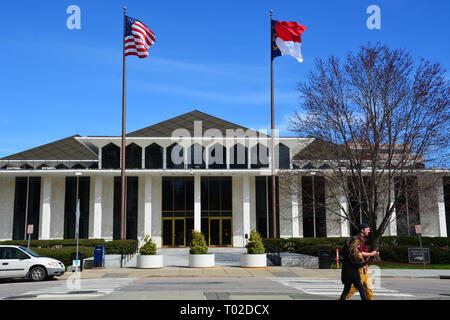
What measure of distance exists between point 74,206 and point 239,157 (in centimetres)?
1657

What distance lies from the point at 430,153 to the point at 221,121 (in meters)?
25.1

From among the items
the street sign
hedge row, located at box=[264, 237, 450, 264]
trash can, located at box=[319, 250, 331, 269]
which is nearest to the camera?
trash can, located at box=[319, 250, 331, 269]

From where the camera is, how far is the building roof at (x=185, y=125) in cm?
4400

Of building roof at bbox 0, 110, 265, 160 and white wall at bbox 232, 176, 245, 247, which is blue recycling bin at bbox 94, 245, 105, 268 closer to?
white wall at bbox 232, 176, 245, 247

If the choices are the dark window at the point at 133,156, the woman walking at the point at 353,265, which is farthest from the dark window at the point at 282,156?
the woman walking at the point at 353,265

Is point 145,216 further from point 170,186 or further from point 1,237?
point 1,237

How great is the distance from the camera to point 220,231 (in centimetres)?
4203

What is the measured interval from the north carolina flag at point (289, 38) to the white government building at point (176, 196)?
11.9 m

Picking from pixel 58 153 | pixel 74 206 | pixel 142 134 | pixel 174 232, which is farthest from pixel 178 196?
pixel 58 153

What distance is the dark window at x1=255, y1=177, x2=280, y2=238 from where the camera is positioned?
138 feet

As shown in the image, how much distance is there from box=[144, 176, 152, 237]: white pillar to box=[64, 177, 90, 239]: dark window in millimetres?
5953

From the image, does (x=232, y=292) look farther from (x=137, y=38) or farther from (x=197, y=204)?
(x=197, y=204)

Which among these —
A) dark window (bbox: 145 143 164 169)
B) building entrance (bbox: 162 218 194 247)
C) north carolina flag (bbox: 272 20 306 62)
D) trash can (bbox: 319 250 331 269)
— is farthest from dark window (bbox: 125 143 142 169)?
trash can (bbox: 319 250 331 269)
